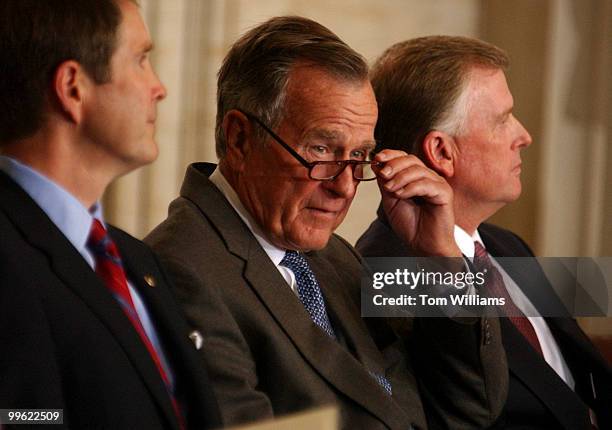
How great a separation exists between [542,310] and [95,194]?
1.98 metres

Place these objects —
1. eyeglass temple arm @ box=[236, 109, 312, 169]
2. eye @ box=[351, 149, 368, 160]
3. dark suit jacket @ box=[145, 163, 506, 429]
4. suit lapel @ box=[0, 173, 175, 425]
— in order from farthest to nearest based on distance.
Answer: eye @ box=[351, 149, 368, 160], eyeglass temple arm @ box=[236, 109, 312, 169], dark suit jacket @ box=[145, 163, 506, 429], suit lapel @ box=[0, 173, 175, 425]

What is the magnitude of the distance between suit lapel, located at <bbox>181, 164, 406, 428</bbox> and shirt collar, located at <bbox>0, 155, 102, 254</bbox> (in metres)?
0.67

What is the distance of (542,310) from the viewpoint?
3602 millimetres

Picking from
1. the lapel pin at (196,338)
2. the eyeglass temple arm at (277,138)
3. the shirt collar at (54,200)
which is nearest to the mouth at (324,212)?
the eyeglass temple arm at (277,138)

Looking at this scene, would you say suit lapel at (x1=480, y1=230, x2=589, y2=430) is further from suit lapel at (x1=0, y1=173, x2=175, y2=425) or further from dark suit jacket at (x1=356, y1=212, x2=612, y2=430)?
suit lapel at (x1=0, y1=173, x2=175, y2=425)

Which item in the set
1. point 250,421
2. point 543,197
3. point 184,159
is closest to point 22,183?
point 250,421

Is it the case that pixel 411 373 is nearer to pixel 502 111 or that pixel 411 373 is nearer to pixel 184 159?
pixel 502 111

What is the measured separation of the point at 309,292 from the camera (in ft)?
9.32

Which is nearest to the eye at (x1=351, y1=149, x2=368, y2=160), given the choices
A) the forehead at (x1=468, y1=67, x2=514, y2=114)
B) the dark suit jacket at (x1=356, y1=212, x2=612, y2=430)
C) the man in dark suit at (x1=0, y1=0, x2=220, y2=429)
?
the dark suit jacket at (x1=356, y1=212, x2=612, y2=430)

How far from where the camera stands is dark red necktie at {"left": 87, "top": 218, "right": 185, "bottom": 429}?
2.13 m

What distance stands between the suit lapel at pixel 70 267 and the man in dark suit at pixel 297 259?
1.39 feet

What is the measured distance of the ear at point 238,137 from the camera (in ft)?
9.21

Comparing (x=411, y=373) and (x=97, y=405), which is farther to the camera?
(x=411, y=373)

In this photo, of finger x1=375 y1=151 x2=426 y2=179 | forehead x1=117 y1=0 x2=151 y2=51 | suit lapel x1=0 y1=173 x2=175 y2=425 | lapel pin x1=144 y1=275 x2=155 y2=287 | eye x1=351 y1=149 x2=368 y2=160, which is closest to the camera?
suit lapel x1=0 y1=173 x2=175 y2=425
